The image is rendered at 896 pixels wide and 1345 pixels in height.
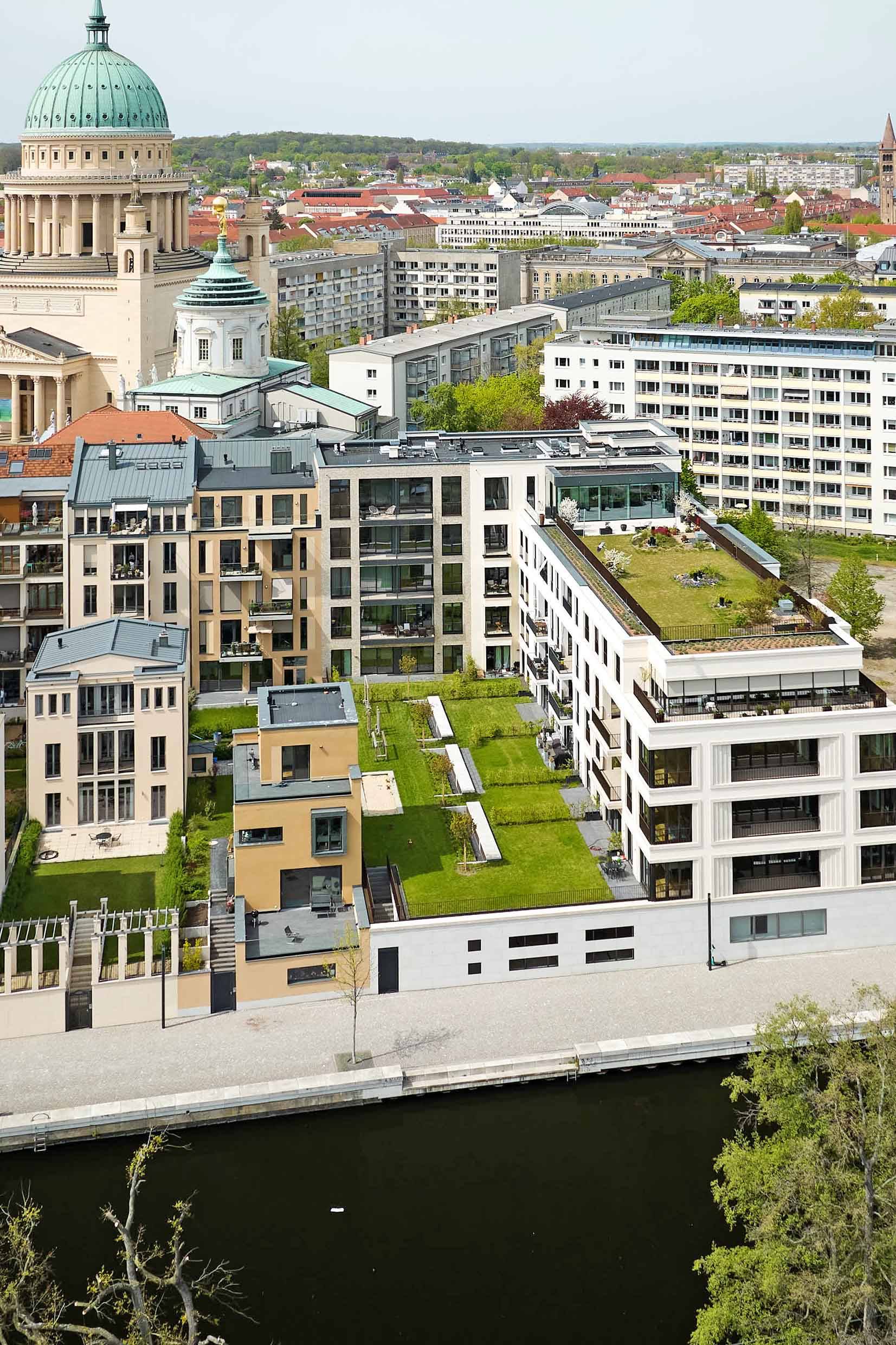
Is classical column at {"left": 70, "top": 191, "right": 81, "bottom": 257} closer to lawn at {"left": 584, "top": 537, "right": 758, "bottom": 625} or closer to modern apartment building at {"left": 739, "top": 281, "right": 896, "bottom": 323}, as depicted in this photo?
modern apartment building at {"left": 739, "top": 281, "right": 896, "bottom": 323}

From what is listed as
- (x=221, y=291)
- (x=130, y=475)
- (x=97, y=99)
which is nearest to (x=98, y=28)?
(x=97, y=99)

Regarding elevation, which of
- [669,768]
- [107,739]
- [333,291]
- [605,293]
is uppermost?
[333,291]

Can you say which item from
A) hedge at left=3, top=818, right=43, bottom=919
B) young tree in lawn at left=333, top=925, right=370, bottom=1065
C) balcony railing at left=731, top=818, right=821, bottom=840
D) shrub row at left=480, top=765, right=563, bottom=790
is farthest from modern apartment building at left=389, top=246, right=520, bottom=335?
young tree in lawn at left=333, top=925, right=370, bottom=1065

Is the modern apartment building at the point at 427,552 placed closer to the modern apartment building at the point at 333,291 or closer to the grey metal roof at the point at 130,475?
the grey metal roof at the point at 130,475

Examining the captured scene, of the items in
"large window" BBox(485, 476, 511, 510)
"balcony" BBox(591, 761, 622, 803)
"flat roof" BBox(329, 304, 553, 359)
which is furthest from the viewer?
"flat roof" BBox(329, 304, 553, 359)

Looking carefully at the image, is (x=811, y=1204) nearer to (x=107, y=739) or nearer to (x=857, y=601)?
(x=107, y=739)
